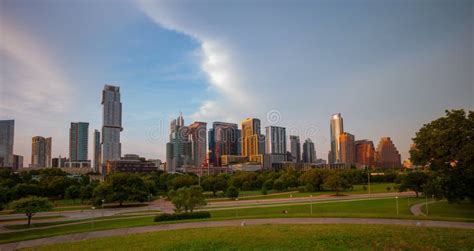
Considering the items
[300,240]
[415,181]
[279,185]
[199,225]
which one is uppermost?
[415,181]

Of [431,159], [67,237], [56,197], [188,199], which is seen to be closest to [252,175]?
[56,197]

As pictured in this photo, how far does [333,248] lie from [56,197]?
84.3 metres

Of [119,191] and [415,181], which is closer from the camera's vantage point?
[415,181]

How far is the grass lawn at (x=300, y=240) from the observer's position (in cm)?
1664

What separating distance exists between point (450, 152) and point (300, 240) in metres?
21.7

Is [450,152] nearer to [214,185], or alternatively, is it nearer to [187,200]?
[187,200]

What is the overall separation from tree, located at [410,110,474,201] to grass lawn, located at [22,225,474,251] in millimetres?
12961

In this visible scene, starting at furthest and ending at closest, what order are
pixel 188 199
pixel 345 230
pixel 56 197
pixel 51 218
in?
pixel 56 197
pixel 51 218
pixel 188 199
pixel 345 230

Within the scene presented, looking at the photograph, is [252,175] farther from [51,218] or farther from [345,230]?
[345,230]

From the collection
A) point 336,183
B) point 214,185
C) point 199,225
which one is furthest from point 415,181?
point 199,225

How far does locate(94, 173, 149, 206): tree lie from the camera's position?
61000 mm

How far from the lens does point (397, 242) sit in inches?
662

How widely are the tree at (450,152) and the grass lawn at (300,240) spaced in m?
13.0

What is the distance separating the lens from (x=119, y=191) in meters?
62.3
